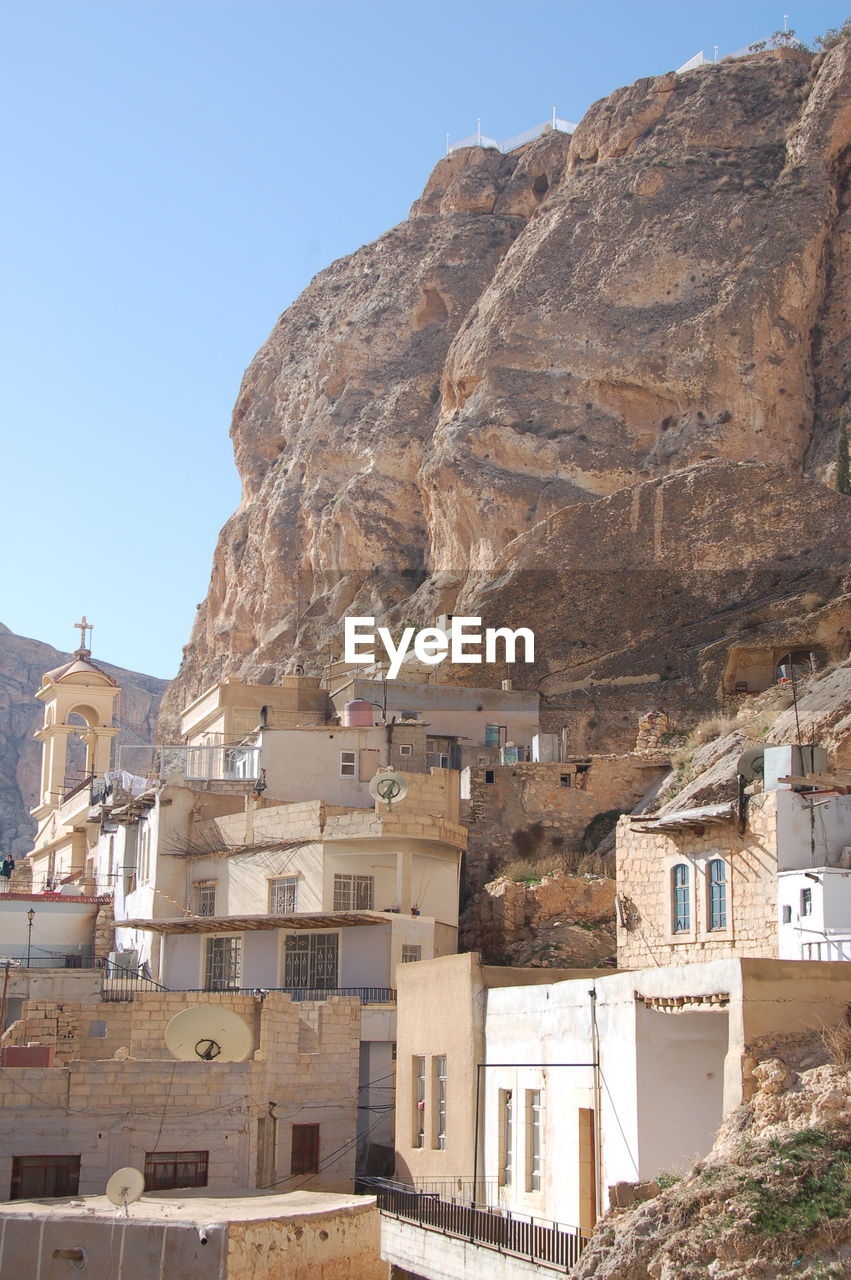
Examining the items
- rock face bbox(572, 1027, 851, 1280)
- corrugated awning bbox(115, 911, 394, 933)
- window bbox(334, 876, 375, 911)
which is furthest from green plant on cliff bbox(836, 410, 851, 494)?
rock face bbox(572, 1027, 851, 1280)

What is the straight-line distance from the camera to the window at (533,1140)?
17.8 meters

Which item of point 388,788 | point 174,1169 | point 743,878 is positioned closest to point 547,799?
point 388,788

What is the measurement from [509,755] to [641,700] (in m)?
5.74

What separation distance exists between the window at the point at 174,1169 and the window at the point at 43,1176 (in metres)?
0.92

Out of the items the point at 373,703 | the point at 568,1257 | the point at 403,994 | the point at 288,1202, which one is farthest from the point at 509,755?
the point at 568,1257

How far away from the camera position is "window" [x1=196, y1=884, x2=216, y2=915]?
30.2 metres

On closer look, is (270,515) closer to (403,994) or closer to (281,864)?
(281,864)

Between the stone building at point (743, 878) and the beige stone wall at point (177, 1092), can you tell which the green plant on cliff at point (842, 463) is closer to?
the stone building at point (743, 878)

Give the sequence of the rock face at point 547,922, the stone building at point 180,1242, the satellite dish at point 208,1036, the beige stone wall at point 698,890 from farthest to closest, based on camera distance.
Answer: the rock face at point 547,922 < the beige stone wall at point 698,890 < the satellite dish at point 208,1036 < the stone building at point 180,1242

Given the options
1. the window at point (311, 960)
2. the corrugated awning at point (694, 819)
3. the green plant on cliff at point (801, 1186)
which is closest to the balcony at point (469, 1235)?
the green plant on cliff at point (801, 1186)

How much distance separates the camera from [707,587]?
42.8m

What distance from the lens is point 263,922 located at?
87.1 feet

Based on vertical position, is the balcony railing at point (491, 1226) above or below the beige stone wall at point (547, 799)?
below

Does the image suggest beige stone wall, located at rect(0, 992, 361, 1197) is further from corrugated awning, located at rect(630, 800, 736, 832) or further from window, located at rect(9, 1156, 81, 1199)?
corrugated awning, located at rect(630, 800, 736, 832)
